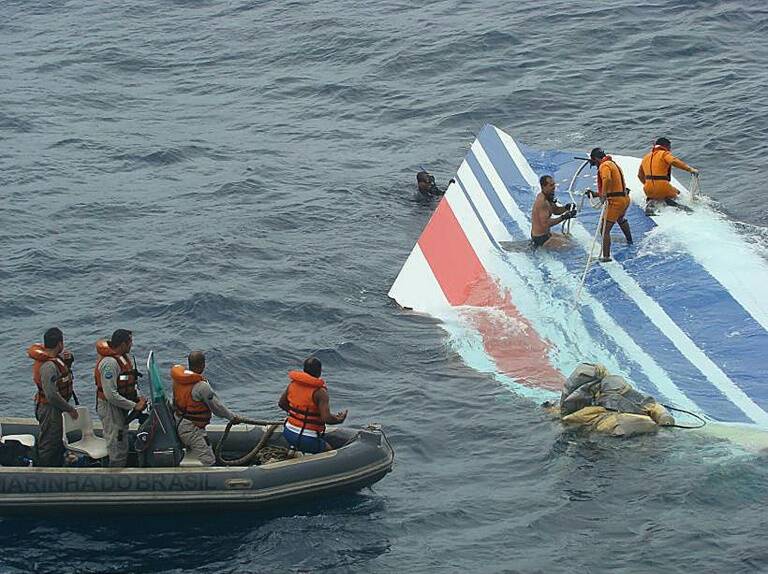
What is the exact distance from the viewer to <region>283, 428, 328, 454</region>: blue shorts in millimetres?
13320

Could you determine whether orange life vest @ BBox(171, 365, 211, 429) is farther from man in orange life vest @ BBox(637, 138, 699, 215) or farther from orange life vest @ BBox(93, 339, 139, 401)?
man in orange life vest @ BBox(637, 138, 699, 215)

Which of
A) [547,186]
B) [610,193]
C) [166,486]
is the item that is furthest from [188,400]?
[547,186]

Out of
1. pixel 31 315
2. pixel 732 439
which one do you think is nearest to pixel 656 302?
pixel 732 439

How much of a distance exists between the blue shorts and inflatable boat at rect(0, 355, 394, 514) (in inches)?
4.3

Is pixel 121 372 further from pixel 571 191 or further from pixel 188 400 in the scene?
pixel 571 191

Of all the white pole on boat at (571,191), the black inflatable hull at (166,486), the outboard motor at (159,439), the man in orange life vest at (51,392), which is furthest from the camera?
the white pole on boat at (571,191)

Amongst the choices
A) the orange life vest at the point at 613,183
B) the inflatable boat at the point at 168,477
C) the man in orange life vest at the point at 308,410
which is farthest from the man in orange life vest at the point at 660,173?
the man in orange life vest at the point at 308,410

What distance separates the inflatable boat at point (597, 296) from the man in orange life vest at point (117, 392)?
5060 mm

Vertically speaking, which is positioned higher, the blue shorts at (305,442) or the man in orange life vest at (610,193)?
the man in orange life vest at (610,193)

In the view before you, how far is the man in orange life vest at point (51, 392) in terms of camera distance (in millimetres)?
12953

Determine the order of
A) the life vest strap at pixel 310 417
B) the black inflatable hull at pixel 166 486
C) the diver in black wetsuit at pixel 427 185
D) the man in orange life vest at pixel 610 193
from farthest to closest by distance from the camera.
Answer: the diver in black wetsuit at pixel 427 185
the man in orange life vest at pixel 610 193
the life vest strap at pixel 310 417
the black inflatable hull at pixel 166 486

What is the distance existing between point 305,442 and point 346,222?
961 cm

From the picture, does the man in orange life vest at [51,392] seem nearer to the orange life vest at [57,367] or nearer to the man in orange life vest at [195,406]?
the orange life vest at [57,367]

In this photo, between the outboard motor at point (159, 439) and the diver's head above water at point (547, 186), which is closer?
the outboard motor at point (159, 439)
